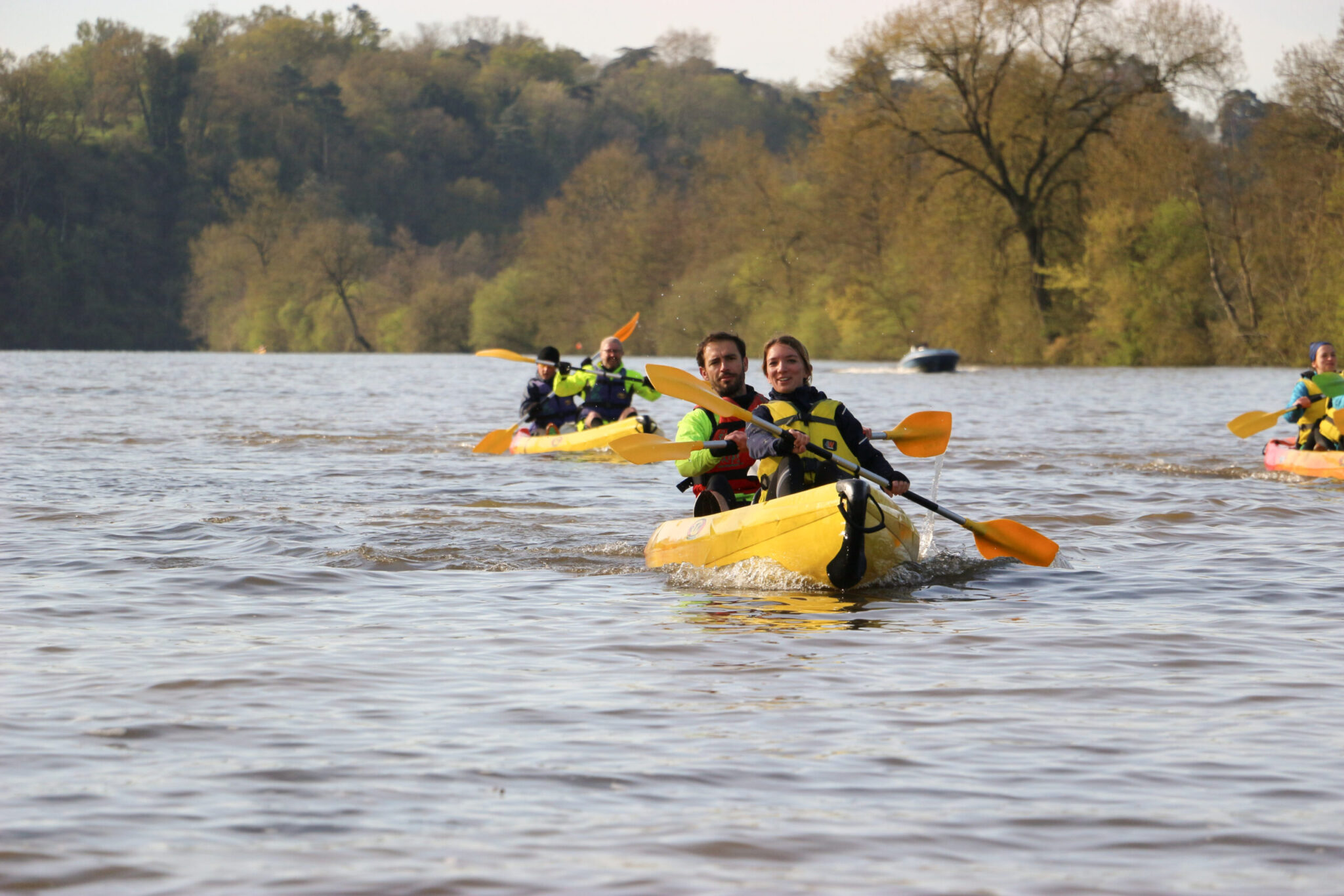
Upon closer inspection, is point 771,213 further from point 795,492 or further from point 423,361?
point 795,492

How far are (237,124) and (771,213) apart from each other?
4768cm

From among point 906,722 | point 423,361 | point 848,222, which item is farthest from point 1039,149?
point 906,722

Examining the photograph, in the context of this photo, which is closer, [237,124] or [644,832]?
[644,832]

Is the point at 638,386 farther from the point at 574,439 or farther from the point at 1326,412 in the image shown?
the point at 1326,412

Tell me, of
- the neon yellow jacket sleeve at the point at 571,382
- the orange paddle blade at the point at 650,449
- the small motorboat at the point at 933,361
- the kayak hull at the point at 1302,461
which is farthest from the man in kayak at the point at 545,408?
the small motorboat at the point at 933,361

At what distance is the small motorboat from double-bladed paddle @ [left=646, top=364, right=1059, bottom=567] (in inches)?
1238

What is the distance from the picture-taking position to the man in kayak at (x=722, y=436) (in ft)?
24.6

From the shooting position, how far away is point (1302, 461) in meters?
12.3

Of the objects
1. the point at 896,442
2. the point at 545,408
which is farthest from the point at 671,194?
the point at 896,442

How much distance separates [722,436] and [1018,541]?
1626 millimetres

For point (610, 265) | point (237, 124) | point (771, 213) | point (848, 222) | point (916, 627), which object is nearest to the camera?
point (916, 627)

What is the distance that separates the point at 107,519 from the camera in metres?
9.55

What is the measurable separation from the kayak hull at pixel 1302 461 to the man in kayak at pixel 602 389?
17.7 feet

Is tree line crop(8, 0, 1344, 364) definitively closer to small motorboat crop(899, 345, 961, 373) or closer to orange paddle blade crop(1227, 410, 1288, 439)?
small motorboat crop(899, 345, 961, 373)
